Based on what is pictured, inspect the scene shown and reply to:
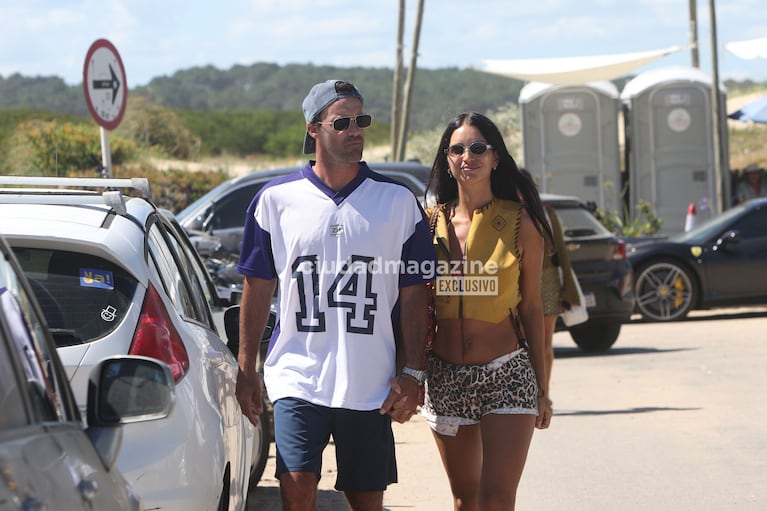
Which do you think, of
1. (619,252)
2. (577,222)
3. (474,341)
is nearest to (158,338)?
(474,341)

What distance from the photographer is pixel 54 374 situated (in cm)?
332

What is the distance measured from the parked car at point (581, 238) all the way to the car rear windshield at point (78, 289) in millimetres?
8626

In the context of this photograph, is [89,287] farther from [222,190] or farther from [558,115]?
[558,115]

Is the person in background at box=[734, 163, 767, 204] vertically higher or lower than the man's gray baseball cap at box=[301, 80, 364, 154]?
lower

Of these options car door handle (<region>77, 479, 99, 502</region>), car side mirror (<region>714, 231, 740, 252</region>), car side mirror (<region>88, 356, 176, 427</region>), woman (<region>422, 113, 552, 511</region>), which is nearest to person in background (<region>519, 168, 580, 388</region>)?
woman (<region>422, 113, 552, 511</region>)

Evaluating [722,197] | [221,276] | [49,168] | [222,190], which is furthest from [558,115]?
[221,276]

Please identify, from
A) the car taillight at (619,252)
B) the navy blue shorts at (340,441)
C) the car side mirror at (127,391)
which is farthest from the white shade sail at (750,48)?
the car side mirror at (127,391)

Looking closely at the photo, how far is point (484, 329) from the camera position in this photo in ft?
17.8

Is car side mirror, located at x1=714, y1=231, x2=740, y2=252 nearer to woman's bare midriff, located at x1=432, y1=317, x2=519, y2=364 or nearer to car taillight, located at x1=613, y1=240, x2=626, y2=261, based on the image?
car taillight, located at x1=613, y1=240, x2=626, y2=261

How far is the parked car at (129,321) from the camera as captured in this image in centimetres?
447

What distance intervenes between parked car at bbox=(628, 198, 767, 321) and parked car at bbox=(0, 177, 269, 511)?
42.7 ft

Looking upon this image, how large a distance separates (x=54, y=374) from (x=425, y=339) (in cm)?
197

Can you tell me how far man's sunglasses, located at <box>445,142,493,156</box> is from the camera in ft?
18.1

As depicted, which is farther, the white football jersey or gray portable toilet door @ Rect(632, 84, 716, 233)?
gray portable toilet door @ Rect(632, 84, 716, 233)
